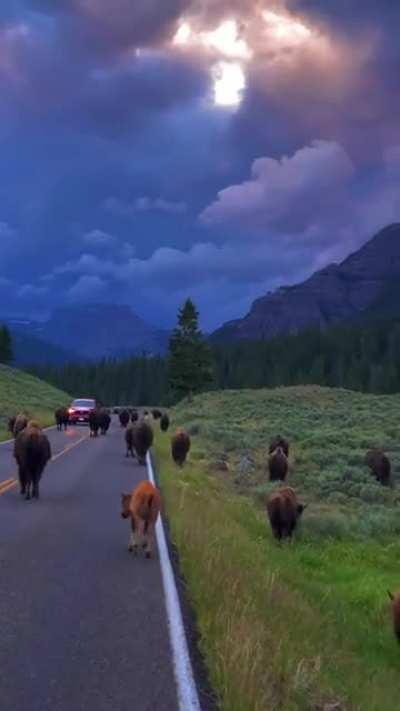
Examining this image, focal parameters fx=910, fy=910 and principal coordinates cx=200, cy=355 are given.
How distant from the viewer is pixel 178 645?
738 cm

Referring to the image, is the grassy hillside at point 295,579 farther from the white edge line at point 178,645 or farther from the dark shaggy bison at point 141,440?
the dark shaggy bison at point 141,440

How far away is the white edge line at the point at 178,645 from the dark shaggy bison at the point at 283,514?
158 inches

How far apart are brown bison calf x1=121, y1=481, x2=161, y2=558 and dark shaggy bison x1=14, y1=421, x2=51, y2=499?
5335mm

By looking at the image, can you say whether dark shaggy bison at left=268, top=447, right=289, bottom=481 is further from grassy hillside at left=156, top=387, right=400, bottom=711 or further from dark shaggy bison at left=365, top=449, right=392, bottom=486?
dark shaggy bison at left=365, top=449, right=392, bottom=486

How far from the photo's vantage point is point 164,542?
42.0ft

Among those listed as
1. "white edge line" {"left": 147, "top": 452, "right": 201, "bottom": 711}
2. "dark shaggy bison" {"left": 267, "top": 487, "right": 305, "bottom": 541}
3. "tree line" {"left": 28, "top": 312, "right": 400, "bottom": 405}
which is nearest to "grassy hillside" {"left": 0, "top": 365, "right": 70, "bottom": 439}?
"tree line" {"left": 28, "top": 312, "right": 400, "bottom": 405}

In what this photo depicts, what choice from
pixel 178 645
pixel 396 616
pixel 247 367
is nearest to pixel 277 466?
pixel 396 616

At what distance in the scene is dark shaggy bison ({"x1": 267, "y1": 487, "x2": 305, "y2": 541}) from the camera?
15.5m

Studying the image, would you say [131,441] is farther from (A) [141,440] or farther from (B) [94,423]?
(B) [94,423]

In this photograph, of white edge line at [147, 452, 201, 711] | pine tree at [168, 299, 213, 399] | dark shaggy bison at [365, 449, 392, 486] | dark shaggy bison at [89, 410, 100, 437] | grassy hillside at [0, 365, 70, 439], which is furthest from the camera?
pine tree at [168, 299, 213, 399]

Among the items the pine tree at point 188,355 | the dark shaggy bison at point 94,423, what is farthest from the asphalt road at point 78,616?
the pine tree at point 188,355

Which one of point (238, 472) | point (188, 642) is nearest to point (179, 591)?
point (188, 642)

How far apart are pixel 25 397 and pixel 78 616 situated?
69923 millimetres

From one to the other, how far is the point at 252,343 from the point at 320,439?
426 ft
